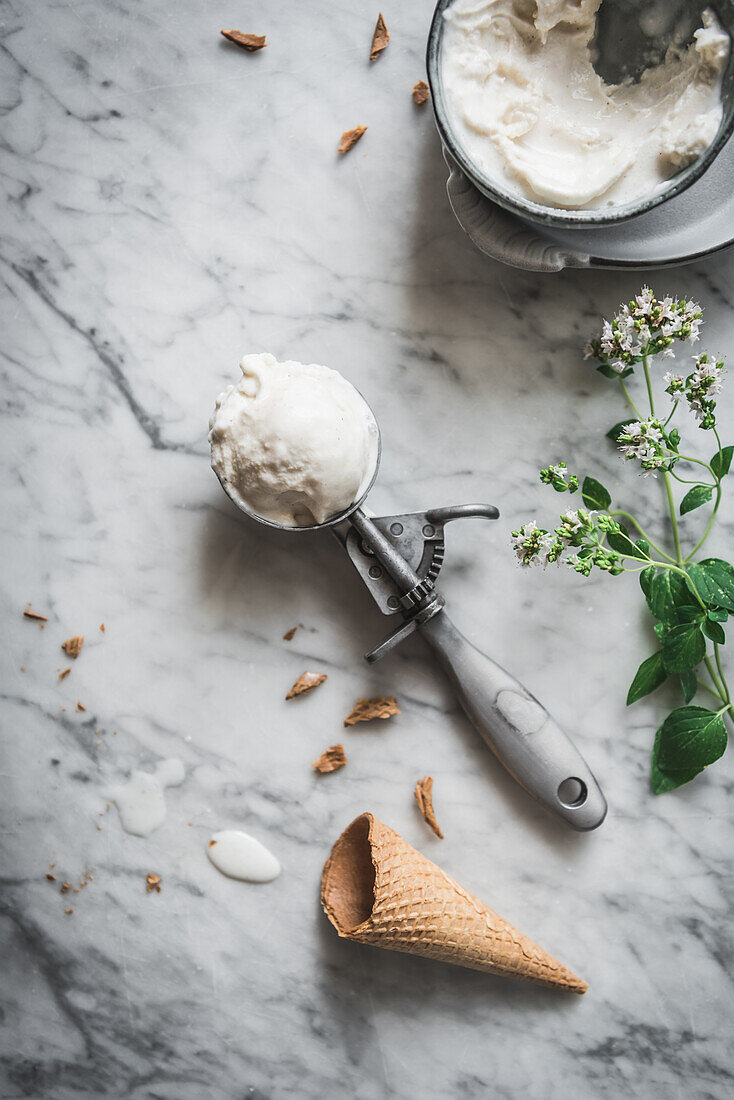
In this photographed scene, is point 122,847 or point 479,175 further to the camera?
point 122,847

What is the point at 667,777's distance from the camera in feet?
3.73

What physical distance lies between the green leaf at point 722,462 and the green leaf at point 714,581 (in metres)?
0.12

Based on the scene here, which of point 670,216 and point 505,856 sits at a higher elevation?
point 670,216

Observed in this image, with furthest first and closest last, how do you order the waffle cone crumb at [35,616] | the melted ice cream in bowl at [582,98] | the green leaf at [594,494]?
the waffle cone crumb at [35,616], the green leaf at [594,494], the melted ice cream in bowl at [582,98]

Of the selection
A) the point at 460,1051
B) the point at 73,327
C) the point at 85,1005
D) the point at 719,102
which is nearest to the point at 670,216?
the point at 719,102

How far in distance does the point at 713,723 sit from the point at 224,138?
1132mm

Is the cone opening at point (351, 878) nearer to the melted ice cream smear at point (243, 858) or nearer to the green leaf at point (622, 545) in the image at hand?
the melted ice cream smear at point (243, 858)

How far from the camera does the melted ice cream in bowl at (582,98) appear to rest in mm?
975

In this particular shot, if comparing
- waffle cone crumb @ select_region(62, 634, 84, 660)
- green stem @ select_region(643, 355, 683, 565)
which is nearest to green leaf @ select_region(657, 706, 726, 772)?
green stem @ select_region(643, 355, 683, 565)

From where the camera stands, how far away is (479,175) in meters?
0.98

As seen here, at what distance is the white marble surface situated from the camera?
1166 mm

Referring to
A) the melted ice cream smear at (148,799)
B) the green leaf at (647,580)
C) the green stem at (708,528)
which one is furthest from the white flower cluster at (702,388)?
the melted ice cream smear at (148,799)

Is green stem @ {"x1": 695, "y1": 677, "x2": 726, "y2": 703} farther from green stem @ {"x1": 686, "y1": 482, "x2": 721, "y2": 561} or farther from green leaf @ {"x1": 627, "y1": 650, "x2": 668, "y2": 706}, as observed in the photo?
green stem @ {"x1": 686, "y1": 482, "x2": 721, "y2": 561}

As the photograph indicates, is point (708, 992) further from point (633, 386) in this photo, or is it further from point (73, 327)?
point (73, 327)
